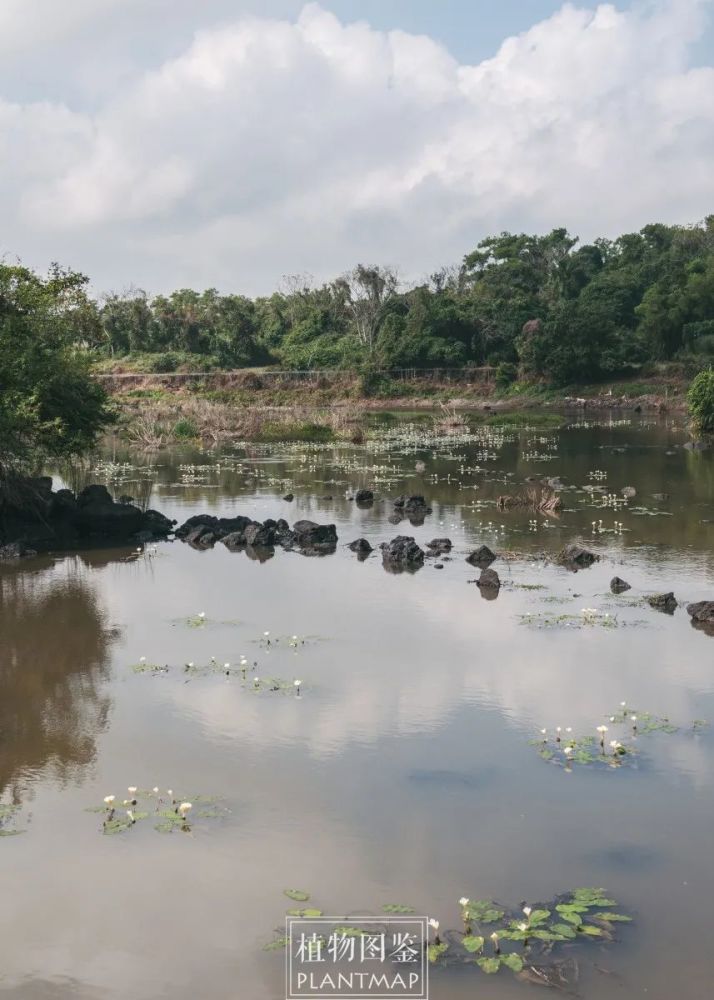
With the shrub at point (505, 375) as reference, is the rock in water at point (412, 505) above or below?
below

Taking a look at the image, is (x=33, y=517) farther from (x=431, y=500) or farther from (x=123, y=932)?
(x=123, y=932)

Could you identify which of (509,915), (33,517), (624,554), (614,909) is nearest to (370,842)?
(509,915)

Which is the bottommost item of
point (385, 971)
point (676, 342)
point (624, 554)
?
point (385, 971)

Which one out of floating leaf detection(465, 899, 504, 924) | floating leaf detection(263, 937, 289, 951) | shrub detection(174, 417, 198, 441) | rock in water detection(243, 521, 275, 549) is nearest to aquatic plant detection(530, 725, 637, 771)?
floating leaf detection(465, 899, 504, 924)

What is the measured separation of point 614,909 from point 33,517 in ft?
58.4

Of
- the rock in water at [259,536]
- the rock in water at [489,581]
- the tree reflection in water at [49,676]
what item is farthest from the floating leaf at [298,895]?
the rock in water at [259,536]

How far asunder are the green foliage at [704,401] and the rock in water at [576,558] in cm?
2821

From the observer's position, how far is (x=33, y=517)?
2269 centimetres

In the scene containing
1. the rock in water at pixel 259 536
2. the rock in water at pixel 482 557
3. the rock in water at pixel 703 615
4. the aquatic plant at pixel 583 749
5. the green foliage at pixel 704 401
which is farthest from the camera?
the green foliage at pixel 704 401

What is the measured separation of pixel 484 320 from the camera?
80.4 meters

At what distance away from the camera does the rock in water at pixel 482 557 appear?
19.3m

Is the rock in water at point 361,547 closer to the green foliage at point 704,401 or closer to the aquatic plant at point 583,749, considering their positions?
the aquatic plant at point 583,749

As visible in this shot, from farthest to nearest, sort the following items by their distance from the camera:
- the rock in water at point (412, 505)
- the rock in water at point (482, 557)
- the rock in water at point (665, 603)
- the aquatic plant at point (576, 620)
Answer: the rock in water at point (412, 505)
the rock in water at point (482, 557)
the rock in water at point (665, 603)
the aquatic plant at point (576, 620)

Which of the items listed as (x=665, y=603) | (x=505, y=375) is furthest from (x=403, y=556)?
(x=505, y=375)
